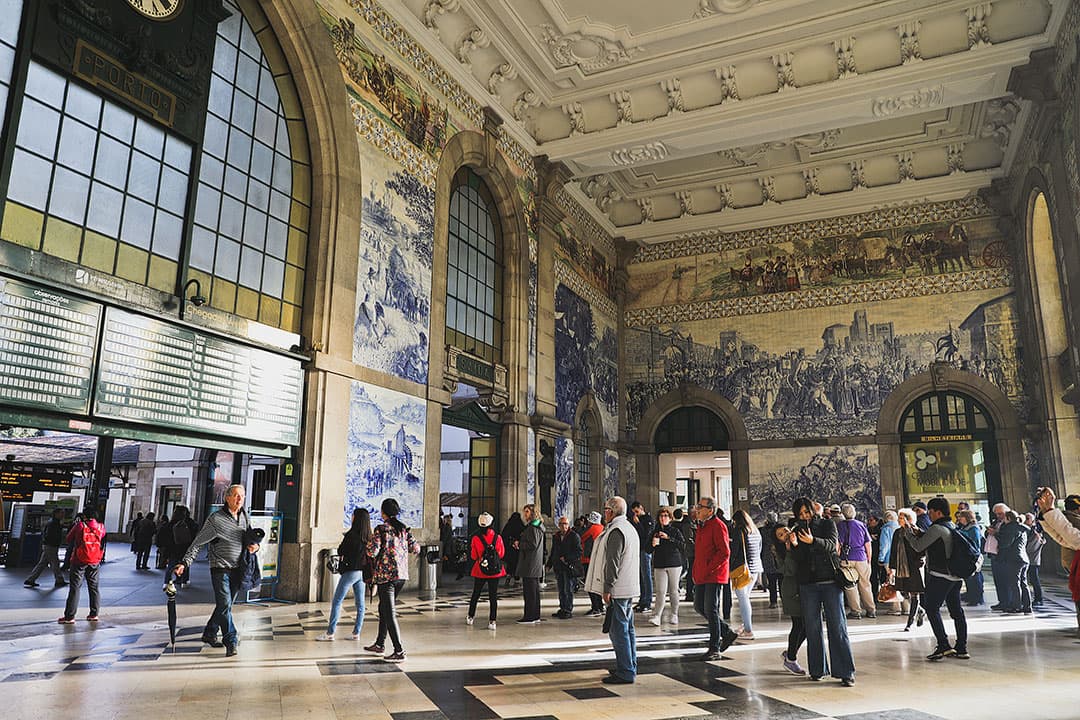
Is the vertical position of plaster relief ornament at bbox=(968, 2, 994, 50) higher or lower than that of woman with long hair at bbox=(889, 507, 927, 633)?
higher

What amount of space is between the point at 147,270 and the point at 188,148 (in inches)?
66.1

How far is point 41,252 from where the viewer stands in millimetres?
7160

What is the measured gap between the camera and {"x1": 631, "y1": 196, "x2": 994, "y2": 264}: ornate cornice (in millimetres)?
18953

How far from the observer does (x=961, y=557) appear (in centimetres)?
644

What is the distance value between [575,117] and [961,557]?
1262cm

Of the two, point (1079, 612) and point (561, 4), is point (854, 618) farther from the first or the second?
point (561, 4)

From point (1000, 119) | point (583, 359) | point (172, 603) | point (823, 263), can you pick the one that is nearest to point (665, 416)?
point (583, 359)

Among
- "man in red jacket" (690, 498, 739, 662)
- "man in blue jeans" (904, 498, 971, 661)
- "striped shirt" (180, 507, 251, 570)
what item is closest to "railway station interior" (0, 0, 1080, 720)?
"man in red jacket" (690, 498, 739, 662)

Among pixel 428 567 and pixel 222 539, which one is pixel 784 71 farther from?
pixel 222 539

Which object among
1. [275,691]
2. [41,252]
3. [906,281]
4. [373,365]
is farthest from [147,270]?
[906,281]

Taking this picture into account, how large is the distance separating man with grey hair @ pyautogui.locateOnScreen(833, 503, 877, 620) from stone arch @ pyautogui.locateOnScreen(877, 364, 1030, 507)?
30.4 ft

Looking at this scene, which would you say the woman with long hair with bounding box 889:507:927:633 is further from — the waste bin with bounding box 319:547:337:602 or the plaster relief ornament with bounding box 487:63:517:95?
the plaster relief ornament with bounding box 487:63:517:95

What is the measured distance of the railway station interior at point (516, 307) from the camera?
6633 millimetres

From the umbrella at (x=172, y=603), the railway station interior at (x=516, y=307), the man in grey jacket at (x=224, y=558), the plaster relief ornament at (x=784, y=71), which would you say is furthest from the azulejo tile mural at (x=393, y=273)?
the plaster relief ornament at (x=784, y=71)
